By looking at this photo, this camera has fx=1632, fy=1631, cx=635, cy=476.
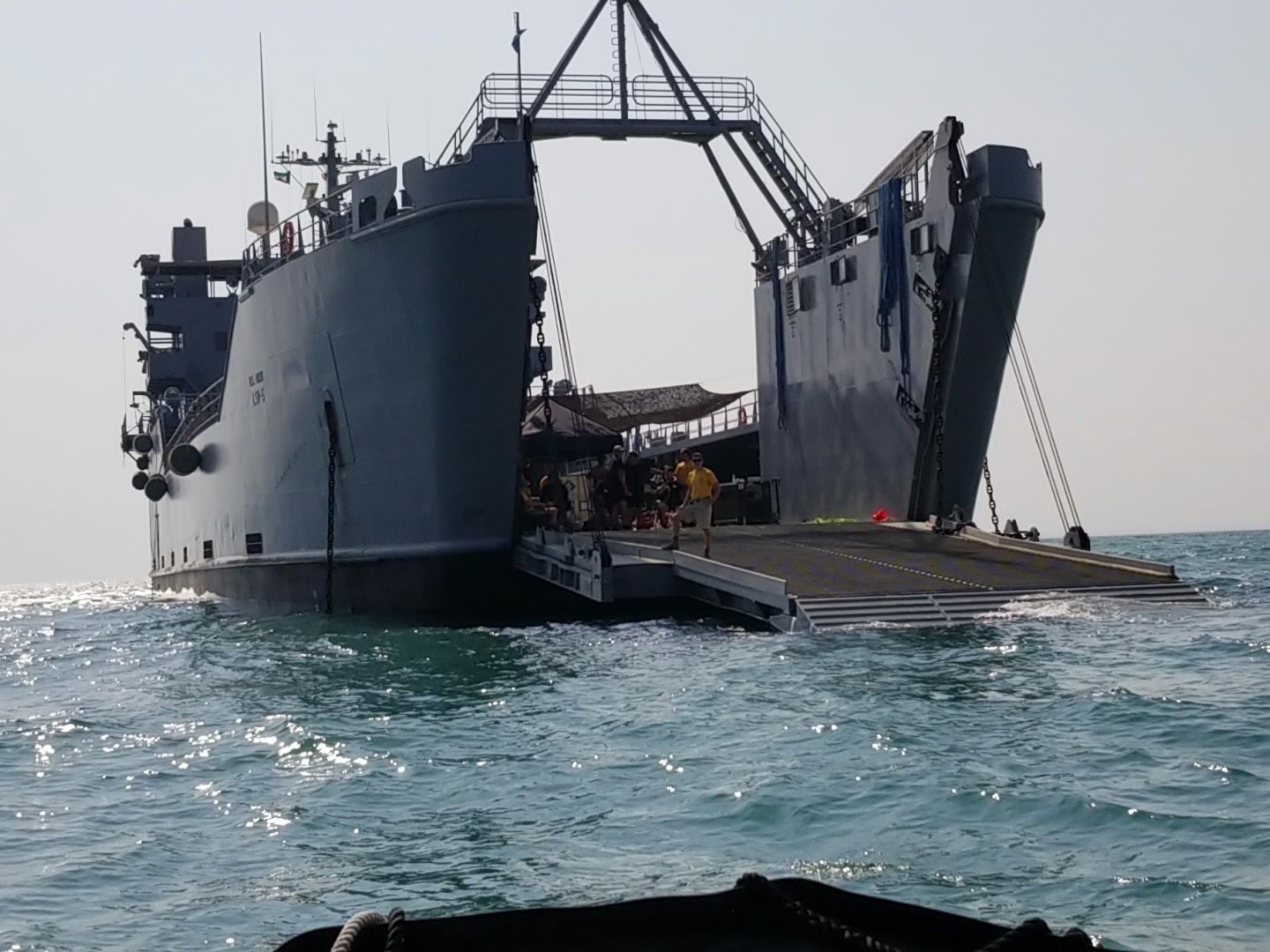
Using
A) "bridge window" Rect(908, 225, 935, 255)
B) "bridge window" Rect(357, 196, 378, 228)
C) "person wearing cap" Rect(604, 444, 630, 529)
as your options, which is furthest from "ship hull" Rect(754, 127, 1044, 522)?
"bridge window" Rect(357, 196, 378, 228)

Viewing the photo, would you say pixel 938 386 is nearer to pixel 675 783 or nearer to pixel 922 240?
pixel 922 240

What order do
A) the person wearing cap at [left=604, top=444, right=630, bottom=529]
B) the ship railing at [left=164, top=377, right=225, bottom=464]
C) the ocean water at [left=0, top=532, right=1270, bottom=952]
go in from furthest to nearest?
the ship railing at [left=164, top=377, right=225, bottom=464], the person wearing cap at [left=604, top=444, right=630, bottom=529], the ocean water at [left=0, top=532, right=1270, bottom=952]

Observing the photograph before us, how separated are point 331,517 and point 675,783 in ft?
41.6

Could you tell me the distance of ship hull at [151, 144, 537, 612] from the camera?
18844 mm

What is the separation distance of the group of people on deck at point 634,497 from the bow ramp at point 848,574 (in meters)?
0.57

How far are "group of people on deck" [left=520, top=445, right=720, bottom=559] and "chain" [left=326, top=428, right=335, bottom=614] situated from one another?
244 cm

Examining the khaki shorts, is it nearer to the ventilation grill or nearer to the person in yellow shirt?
the person in yellow shirt

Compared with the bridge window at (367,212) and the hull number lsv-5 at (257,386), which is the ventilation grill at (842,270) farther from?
the hull number lsv-5 at (257,386)

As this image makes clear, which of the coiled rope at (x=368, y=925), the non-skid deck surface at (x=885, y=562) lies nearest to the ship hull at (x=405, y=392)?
the non-skid deck surface at (x=885, y=562)

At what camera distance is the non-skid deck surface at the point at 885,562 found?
1620cm

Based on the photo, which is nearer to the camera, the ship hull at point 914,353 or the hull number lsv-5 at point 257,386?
the ship hull at point 914,353

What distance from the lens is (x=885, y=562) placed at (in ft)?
58.4

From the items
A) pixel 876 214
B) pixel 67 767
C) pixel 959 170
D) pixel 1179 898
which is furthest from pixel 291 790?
pixel 876 214

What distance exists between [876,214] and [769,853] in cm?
1631
